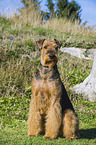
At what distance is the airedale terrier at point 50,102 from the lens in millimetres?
2910

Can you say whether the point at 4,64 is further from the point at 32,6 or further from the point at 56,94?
the point at 32,6

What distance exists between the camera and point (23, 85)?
5.56 m

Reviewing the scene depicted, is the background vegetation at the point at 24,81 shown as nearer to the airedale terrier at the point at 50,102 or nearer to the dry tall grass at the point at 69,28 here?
the airedale terrier at the point at 50,102

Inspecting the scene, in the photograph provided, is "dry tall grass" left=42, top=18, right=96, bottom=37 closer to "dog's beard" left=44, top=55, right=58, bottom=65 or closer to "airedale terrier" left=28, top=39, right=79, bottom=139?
"airedale terrier" left=28, top=39, right=79, bottom=139

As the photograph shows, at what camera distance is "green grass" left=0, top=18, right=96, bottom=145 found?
11.4ft

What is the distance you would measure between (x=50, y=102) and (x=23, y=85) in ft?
8.94

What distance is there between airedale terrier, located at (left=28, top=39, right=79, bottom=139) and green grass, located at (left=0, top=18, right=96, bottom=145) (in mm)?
230

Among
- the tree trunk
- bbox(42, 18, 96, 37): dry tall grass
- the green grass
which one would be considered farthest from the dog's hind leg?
bbox(42, 18, 96, 37): dry tall grass

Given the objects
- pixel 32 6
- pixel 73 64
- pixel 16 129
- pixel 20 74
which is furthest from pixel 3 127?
pixel 32 6

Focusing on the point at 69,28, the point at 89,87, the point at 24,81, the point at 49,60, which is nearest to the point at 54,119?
the point at 49,60

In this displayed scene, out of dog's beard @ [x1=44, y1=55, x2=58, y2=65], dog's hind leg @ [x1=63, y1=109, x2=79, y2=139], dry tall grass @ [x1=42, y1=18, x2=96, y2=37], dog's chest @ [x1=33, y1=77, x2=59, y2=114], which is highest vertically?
dry tall grass @ [x1=42, y1=18, x2=96, y2=37]

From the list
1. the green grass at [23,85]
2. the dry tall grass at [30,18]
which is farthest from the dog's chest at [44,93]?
the dry tall grass at [30,18]

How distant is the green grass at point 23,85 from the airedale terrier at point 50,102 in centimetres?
23

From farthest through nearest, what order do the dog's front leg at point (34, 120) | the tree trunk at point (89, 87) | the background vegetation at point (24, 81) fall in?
the tree trunk at point (89, 87) → the background vegetation at point (24, 81) → the dog's front leg at point (34, 120)
